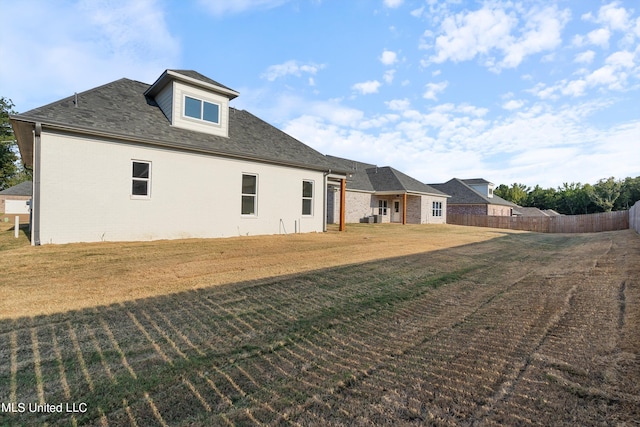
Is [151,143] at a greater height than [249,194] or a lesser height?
greater

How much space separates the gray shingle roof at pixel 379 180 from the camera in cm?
2381

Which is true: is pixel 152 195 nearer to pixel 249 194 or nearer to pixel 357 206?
pixel 249 194

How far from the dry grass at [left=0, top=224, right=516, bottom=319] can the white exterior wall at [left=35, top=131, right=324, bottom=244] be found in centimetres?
70

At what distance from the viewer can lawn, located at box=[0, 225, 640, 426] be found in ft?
6.42

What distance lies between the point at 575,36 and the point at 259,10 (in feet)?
35.7

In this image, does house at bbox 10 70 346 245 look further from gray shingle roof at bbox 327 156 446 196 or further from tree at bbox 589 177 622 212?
tree at bbox 589 177 622 212

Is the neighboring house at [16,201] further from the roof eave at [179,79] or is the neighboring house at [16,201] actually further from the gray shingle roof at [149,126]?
the roof eave at [179,79]

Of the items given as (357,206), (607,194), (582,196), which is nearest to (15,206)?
(357,206)

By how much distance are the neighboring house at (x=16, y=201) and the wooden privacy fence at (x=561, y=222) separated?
42.9 metres

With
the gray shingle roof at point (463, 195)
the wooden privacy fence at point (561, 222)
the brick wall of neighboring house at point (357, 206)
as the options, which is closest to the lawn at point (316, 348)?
the brick wall of neighboring house at point (357, 206)

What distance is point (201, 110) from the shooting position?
37.0ft

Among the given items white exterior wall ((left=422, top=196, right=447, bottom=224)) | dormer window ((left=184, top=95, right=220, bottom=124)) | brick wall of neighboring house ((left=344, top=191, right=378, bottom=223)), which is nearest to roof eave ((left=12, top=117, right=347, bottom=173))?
dormer window ((left=184, top=95, right=220, bottom=124))

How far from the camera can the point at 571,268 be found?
6.81 metres

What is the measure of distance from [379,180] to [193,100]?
58.4ft
